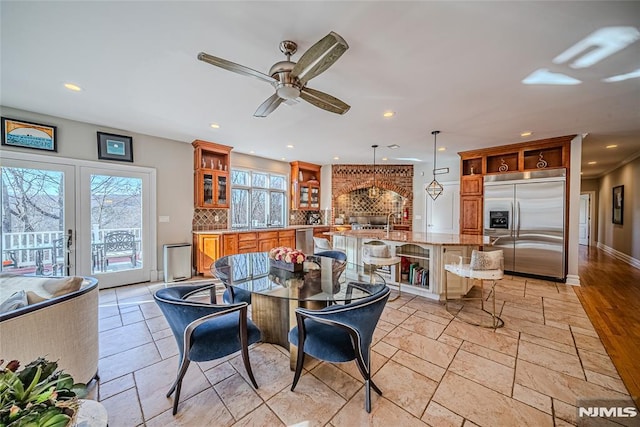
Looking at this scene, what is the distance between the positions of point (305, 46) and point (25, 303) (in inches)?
104

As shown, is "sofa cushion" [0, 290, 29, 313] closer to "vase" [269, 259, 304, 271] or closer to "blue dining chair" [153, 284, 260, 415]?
"blue dining chair" [153, 284, 260, 415]

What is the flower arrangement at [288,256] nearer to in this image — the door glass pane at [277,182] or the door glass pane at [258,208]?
the door glass pane at [258,208]

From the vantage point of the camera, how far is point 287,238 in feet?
20.1

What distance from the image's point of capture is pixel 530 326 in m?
2.79

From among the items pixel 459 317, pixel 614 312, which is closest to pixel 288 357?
pixel 459 317

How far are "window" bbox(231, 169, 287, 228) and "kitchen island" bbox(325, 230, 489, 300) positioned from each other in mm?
2714

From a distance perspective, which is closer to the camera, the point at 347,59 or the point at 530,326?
the point at 347,59

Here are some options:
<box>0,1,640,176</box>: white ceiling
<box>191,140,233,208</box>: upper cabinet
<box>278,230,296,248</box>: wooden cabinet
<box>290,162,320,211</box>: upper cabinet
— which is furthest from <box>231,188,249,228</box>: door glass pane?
<box>0,1,640,176</box>: white ceiling

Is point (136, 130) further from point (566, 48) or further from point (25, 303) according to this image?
point (566, 48)

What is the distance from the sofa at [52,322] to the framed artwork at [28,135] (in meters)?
2.28

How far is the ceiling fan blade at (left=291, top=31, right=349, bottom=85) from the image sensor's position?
1480 millimetres

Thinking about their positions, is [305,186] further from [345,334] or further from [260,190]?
[345,334]

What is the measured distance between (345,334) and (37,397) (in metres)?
1.48

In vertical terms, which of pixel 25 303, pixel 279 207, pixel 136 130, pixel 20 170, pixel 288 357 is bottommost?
pixel 288 357
